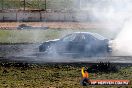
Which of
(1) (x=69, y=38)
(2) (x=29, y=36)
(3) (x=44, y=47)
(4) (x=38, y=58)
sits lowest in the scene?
(2) (x=29, y=36)

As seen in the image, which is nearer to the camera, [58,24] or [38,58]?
[38,58]

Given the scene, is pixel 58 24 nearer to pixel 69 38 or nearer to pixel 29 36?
pixel 29 36

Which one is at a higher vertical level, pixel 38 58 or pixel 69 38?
pixel 69 38

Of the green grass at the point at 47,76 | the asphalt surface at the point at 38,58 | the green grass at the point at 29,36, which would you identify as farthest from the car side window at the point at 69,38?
the green grass at the point at 29,36

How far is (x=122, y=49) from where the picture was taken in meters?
21.3

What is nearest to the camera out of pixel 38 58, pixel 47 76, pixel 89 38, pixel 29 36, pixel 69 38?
pixel 47 76

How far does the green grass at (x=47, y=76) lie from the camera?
42.1 ft

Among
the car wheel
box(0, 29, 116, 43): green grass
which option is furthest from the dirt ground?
the car wheel

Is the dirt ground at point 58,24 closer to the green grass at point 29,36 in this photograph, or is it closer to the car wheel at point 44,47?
the green grass at point 29,36

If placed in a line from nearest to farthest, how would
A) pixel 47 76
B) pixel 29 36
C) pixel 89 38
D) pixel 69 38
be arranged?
pixel 47 76
pixel 89 38
pixel 69 38
pixel 29 36

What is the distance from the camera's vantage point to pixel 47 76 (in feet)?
46.6

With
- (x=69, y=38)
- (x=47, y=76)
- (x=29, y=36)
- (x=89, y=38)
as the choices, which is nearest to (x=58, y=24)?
(x=29, y=36)

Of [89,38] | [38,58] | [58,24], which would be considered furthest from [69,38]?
[58,24]

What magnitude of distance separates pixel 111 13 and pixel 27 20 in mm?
17227
